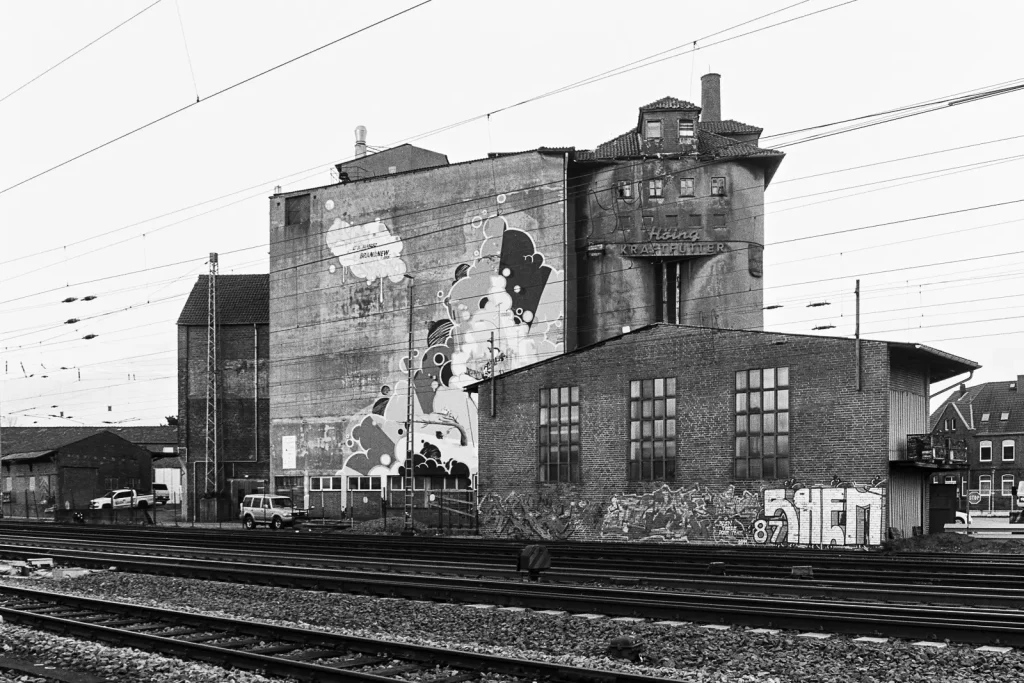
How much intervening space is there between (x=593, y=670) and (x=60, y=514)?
185ft

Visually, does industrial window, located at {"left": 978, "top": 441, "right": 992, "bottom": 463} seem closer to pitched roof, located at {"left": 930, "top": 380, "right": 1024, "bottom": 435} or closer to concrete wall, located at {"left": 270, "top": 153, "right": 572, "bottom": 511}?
pitched roof, located at {"left": 930, "top": 380, "right": 1024, "bottom": 435}

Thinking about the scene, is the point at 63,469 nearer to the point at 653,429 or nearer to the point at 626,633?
the point at 653,429

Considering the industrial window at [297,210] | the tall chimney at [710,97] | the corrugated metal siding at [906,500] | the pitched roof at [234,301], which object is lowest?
the corrugated metal siding at [906,500]

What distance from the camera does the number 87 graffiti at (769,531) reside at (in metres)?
33.0

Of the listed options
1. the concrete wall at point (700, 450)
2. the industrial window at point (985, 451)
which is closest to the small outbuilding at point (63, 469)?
the concrete wall at point (700, 450)

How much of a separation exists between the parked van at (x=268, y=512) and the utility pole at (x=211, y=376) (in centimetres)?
862

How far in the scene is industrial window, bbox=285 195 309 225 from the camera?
65.2 metres

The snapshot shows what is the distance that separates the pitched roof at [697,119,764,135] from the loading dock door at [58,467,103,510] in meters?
48.9

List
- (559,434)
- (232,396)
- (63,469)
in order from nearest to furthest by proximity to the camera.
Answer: (559,434) < (232,396) < (63,469)

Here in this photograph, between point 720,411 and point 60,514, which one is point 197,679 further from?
point 60,514

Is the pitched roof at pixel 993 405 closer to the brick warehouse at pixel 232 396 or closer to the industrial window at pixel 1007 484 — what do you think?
the industrial window at pixel 1007 484

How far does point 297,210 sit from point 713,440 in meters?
38.9

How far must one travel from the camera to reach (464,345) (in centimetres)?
5862

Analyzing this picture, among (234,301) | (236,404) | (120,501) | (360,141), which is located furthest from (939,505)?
(360,141)
